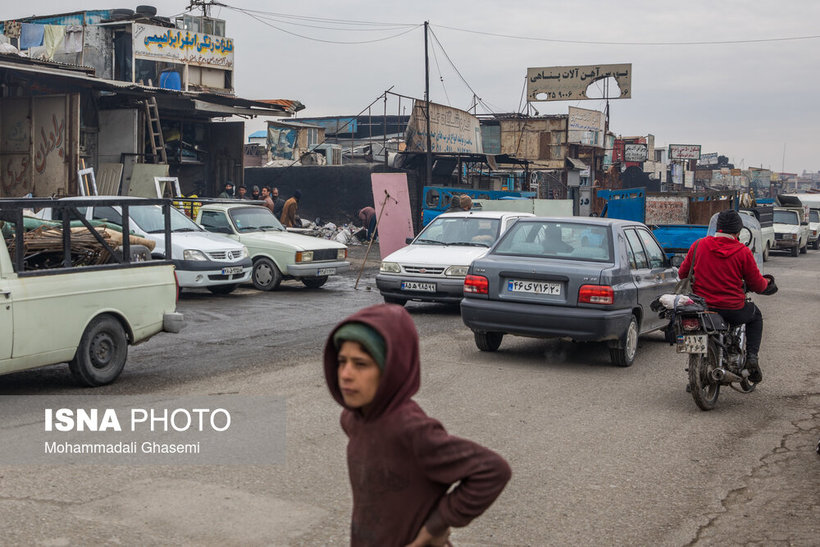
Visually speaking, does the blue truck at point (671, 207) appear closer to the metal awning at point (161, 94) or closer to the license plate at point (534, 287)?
the metal awning at point (161, 94)

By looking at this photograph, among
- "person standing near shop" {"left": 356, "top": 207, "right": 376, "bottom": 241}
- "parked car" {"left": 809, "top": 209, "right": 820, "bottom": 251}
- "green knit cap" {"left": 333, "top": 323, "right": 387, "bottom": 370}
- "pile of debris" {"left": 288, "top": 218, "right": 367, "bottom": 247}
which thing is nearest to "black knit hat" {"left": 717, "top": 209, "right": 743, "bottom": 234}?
"green knit cap" {"left": 333, "top": 323, "right": 387, "bottom": 370}

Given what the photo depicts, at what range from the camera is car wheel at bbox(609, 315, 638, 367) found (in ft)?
31.7


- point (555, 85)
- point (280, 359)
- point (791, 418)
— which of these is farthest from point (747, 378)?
point (555, 85)

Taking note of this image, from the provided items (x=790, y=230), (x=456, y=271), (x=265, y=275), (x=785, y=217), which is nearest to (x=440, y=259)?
(x=456, y=271)

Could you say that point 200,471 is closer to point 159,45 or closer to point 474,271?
point 474,271

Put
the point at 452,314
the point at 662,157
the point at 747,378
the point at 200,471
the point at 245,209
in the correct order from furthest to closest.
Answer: the point at 662,157 → the point at 245,209 → the point at 452,314 → the point at 747,378 → the point at 200,471

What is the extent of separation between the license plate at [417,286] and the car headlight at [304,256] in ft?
12.3

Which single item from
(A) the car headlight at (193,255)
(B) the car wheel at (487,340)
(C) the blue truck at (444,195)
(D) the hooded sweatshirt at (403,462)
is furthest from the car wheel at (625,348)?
(C) the blue truck at (444,195)

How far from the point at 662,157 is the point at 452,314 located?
7497 centimetres

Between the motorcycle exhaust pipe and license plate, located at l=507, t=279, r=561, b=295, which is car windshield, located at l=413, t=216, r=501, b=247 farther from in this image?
the motorcycle exhaust pipe

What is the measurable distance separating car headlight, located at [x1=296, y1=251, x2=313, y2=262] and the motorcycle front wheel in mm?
10234

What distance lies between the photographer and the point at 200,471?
5.70m

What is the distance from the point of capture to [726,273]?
7906 millimetres

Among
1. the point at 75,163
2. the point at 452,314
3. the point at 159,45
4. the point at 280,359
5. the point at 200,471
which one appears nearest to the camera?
the point at 200,471
